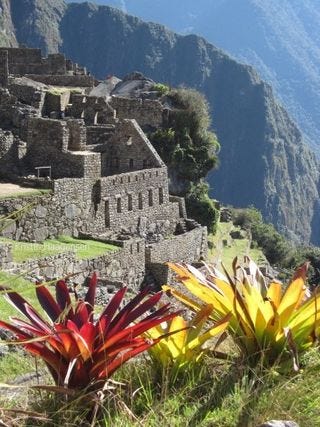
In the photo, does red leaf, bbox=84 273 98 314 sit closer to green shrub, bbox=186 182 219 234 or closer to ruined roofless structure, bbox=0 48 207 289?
ruined roofless structure, bbox=0 48 207 289

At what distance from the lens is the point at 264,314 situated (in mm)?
3840

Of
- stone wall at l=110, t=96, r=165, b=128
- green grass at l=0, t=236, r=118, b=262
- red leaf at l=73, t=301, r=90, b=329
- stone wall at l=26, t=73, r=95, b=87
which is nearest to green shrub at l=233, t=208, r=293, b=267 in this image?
stone wall at l=26, t=73, r=95, b=87

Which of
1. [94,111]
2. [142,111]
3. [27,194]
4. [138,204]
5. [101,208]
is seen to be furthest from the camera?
[142,111]

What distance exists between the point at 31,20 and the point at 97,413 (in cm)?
18693

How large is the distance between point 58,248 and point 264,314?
13127 millimetres

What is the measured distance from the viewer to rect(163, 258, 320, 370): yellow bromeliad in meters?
3.82

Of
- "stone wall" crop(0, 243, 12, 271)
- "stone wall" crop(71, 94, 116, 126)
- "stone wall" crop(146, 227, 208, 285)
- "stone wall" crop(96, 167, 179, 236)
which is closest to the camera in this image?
"stone wall" crop(0, 243, 12, 271)

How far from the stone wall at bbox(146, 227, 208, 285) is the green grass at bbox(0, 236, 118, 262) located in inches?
56.1

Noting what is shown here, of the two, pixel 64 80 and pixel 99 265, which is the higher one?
pixel 64 80

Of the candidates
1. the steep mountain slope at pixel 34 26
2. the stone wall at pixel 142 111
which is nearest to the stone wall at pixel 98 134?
the stone wall at pixel 142 111

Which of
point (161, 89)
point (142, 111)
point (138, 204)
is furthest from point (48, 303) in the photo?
point (161, 89)

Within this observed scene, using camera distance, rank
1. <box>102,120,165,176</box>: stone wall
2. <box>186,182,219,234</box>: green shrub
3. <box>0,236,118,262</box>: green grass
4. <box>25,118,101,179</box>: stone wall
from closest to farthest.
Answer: <box>0,236,118,262</box>: green grass
<box>25,118,101,179</box>: stone wall
<box>102,120,165,176</box>: stone wall
<box>186,182,219,234</box>: green shrub

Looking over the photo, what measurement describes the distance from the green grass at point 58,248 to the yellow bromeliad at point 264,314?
10.3 meters

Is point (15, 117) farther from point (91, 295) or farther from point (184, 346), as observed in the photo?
point (184, 346)
